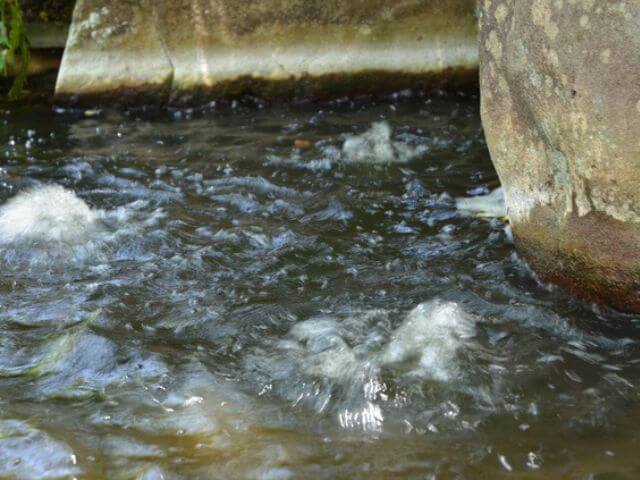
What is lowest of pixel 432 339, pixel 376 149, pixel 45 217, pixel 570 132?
pixel 376 149

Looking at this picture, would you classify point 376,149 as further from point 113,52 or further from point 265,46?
point 113,52

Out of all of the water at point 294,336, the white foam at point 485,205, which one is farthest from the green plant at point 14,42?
the white foam at point 485,205

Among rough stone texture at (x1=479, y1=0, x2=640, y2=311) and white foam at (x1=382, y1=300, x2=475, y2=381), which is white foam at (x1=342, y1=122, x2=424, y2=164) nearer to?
rough stone texture at (x1=479, y1=0, x2=640, y2=311)

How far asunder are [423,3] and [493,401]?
4783mm

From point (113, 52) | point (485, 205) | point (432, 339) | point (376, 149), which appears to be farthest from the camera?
point (113, 52)

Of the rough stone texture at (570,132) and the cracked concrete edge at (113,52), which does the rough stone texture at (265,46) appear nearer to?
the cracked concrete edge at (113,52)

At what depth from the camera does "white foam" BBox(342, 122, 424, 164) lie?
5.13m

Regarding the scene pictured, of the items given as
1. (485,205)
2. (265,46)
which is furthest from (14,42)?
(485,205)

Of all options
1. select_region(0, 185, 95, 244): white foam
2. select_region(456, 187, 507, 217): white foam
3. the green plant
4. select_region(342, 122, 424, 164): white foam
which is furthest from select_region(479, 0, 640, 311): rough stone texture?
the green plant

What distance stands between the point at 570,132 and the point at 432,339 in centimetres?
91

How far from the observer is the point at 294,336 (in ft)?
9.85

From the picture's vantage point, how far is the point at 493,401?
2.55 meters

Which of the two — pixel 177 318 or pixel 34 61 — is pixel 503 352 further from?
pixel 34 61

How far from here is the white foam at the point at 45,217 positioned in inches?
157
